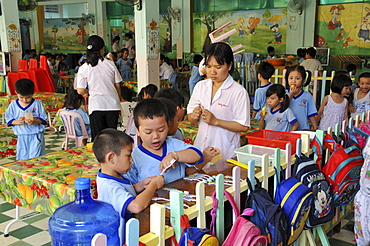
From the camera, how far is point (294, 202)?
6.02 feet

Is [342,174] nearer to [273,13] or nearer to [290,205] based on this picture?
A: [290,205]

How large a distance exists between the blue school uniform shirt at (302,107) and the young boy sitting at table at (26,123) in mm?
2361

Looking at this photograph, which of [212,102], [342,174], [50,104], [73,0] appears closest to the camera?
[342,174]

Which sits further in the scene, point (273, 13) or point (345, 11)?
point (273, 13)

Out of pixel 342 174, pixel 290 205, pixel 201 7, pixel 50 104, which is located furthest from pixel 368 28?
pixel 290 205

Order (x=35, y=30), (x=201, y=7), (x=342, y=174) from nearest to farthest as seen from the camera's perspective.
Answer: (x=342, y=174) < (x=201, y=7) < (x=35, y=30)

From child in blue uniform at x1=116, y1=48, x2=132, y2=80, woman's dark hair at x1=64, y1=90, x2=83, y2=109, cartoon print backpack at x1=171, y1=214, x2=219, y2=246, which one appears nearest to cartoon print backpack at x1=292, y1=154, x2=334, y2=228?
cartoon print backpack at x1=171, y1=214, x2=219, y2=246

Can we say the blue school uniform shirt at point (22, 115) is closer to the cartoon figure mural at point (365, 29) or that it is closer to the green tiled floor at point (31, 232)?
the green tiled floor at point (31, 232)

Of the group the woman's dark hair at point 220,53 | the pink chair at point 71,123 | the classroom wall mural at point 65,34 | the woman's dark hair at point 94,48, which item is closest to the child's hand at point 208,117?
the woman's dark hair at point 220,53

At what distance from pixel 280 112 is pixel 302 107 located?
282 mm

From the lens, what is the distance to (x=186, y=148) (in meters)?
2.00

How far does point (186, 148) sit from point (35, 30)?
16.8 meters

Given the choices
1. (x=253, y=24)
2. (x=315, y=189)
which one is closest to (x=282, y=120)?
(x=315, y=189)

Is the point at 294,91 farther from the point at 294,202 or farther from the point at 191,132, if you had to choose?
the point at 294,202
